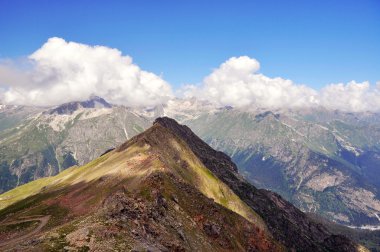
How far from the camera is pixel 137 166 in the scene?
18175cm

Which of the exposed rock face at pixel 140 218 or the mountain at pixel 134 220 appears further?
the mountain at pixel 134 220

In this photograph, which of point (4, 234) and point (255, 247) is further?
point (255, 247)

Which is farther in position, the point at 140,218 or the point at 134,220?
the point at 140,218

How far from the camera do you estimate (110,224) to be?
79.1 meters

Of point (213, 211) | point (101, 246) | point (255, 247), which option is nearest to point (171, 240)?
point (101, 246)

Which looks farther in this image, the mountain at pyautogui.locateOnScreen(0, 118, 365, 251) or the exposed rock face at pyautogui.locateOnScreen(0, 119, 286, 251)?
the mountain at pyautogui.locateOnScreen(0, 118, 365, 251)

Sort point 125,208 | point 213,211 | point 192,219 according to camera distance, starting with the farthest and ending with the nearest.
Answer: point 213,211, point 192,219, point 125,208

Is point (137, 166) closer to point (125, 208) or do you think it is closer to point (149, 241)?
point (125, 208)

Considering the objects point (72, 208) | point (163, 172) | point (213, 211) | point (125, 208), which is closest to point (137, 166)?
point (163, 172)

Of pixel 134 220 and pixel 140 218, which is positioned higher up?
pixel 134 220

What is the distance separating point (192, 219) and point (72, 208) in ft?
180

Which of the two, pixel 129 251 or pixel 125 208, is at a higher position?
pixel 125 208

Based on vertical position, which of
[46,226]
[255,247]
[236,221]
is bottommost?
[255,247]

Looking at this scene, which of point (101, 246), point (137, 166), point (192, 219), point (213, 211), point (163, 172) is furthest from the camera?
point (137, 166)
